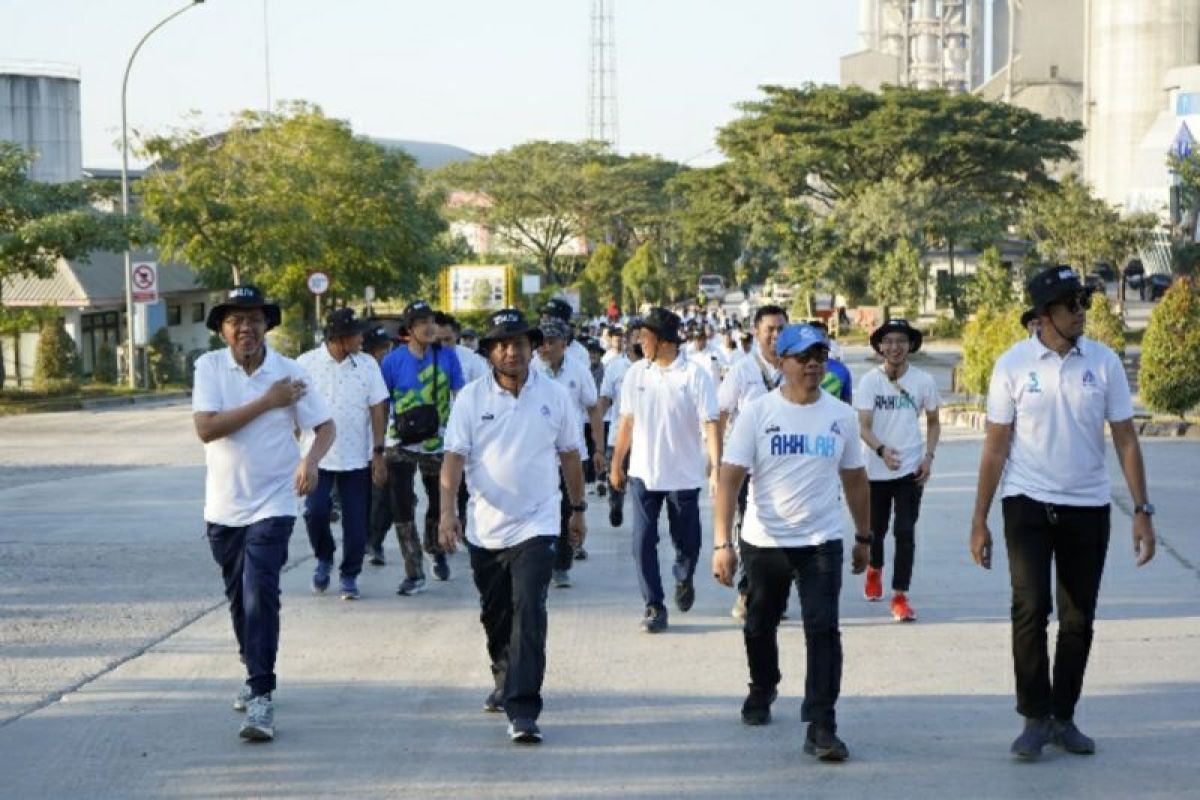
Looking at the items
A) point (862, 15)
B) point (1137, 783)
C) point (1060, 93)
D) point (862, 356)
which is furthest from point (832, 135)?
point (862, 15)

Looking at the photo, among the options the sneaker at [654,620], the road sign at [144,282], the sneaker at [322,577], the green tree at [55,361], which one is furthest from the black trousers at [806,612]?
the road sign at [144,282]

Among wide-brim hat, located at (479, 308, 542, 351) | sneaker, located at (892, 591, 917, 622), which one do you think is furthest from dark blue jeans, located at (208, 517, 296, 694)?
sneaker, located at (892, 591, 917, 622)

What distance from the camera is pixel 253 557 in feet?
24.7

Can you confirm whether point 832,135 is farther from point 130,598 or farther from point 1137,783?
point 1137,783

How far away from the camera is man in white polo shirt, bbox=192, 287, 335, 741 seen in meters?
7.54

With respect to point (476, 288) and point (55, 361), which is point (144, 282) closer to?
point (55, 361)

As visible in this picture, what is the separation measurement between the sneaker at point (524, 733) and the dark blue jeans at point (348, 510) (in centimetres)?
394

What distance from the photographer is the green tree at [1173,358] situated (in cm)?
2358

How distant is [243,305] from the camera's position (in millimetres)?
7680

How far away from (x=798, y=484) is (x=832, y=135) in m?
54.3

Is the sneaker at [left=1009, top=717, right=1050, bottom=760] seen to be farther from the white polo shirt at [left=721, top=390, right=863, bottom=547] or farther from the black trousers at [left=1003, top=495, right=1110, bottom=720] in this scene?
the white polo shirt at [left=721, top=390, right=863, bottom=547]

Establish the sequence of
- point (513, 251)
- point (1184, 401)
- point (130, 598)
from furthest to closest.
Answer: point (513, 251) → point (1184, 401) → point (130, 598)

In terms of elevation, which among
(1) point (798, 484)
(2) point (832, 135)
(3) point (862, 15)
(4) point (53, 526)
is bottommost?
(4) point (53, 526)

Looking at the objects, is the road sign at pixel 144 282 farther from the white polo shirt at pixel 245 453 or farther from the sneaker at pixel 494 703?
the sneaker at pixel 494 703
